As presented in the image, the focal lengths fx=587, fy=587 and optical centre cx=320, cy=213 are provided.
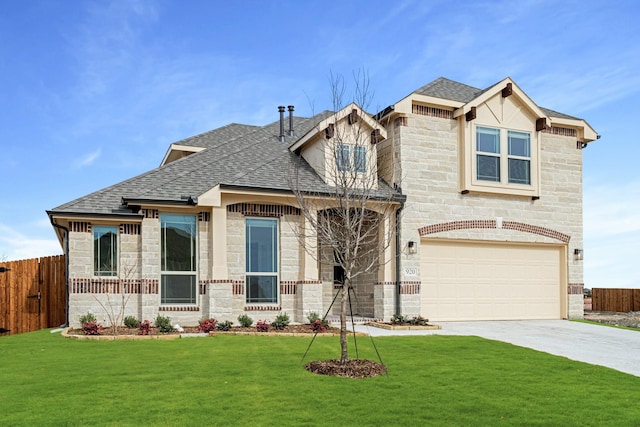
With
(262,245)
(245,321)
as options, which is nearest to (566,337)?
(245,321)

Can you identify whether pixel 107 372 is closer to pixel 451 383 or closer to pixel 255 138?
pixel 451 383

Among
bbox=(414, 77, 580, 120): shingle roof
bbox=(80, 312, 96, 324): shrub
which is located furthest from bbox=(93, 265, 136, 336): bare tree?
bbox=(414, 77, 580, 120): shingle roof

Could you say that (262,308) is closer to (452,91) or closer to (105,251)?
(105,251)

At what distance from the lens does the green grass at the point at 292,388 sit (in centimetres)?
709

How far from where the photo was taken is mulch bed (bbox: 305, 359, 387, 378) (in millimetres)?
9312

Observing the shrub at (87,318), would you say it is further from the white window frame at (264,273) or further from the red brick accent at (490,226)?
the red brick accent at (490,226)

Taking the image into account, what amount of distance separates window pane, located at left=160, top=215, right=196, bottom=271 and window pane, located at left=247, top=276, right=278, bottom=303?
1.69m

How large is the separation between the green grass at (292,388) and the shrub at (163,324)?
1806 mm

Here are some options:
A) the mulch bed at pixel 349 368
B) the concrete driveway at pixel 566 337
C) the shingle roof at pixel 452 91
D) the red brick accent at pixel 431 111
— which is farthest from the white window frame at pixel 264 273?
the mulch bed at pixel 349 368

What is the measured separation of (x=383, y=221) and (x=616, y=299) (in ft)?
53.9

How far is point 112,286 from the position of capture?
1561 cm

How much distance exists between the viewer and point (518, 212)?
19703mm

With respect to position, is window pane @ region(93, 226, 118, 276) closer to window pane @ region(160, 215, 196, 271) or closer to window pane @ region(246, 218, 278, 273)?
window pane @ region(160, 215, 196, 271)

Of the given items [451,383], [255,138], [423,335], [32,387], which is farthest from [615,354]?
[255,138]
